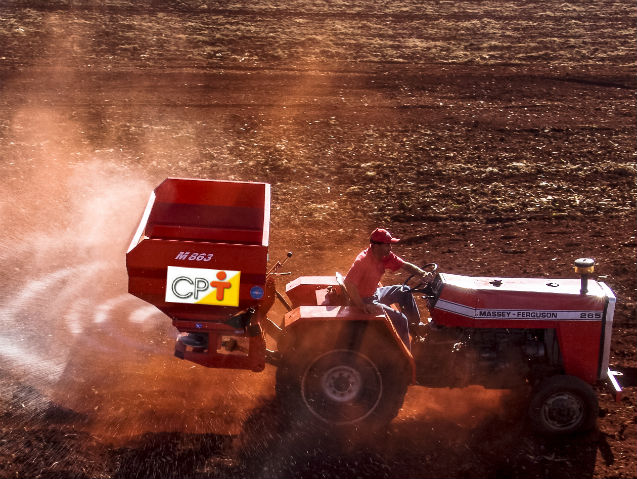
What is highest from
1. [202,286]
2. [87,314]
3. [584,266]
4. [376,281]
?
[584,266]

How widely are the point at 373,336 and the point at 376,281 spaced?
1.96 feet

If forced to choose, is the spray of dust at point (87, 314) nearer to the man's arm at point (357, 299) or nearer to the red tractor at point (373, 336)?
the red tractor at point (373, 336)

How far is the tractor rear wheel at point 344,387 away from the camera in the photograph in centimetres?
635

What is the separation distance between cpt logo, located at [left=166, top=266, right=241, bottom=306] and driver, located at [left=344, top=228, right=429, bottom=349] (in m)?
1.08

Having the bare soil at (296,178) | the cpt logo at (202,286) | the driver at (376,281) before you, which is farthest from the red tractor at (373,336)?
the bare soil at (296,178)

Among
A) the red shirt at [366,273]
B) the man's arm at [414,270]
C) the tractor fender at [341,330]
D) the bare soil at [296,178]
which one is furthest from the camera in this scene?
the man's arm at [414,270]

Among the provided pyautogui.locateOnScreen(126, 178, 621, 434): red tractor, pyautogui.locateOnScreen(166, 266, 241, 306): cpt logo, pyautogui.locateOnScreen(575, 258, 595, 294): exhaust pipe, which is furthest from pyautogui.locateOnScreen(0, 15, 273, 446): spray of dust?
pyautogui.locateOnScreen(575, 258, 595, 294): exhaust pipe

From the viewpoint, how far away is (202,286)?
608 centimetres

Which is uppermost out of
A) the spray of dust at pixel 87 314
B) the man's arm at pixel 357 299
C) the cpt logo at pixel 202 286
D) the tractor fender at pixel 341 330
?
the cpt logo at pixel 202 286

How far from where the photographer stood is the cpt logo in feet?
19.8

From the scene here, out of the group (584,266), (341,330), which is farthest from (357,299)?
(584,266)

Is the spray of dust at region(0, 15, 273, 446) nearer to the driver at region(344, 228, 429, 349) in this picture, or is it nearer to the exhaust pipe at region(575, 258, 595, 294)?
the driver at region(344, 228, 429, 349)

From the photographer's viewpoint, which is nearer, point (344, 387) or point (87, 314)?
point (344, 387)

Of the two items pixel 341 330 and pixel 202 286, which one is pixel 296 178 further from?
pixel 202 286
